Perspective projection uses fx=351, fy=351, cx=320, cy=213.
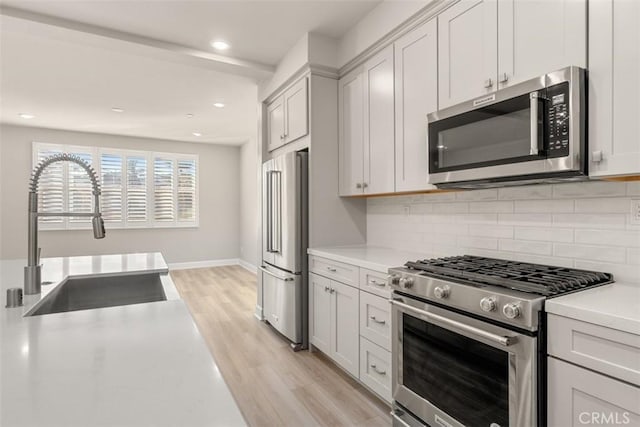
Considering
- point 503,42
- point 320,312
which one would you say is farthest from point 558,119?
point 320,312

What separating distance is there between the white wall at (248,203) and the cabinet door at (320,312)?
395 cm

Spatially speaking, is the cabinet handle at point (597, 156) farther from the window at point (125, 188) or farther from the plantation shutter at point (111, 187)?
the plantation shutter at point (111, 187)

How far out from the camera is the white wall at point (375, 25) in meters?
2.32

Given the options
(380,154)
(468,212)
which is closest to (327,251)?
(380,154)

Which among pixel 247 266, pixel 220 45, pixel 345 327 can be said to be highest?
pixel 220 45

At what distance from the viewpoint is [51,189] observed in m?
6.22

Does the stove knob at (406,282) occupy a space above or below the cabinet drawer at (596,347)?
above

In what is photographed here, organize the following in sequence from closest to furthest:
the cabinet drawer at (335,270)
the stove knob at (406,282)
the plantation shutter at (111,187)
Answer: the stove knob at (406,282), the cabinet drawer at (335,270), the plantation shutter at (111,187)

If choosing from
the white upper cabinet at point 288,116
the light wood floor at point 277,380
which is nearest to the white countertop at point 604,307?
the light wood floor at point 277,380

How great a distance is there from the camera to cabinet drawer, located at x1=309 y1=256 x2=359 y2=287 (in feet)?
8.02

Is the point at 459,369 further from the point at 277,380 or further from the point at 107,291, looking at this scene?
the point at 107,291

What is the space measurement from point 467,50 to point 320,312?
2.13 m

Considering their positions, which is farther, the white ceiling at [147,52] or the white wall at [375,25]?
the white ceiling at [147,52]

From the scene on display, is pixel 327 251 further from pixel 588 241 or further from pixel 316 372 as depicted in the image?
pixel 588 241
